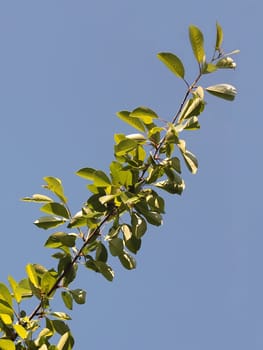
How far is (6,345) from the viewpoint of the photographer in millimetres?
1950

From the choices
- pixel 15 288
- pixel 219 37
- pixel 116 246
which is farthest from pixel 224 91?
pixel 15 288

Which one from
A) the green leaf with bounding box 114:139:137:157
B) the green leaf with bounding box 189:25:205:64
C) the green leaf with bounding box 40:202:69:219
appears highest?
the green leaf with bounding box 189:25:205:64

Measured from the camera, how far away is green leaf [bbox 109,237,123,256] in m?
2.26

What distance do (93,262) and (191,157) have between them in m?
0.64

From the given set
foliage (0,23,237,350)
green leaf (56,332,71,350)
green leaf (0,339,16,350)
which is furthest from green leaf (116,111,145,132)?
green leaf (0,339,16,350)

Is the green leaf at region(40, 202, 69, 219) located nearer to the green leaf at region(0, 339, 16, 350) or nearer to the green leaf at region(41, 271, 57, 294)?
the green leaf at region(41, 271, 57, 294)

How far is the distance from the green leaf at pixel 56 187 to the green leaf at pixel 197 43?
84 centimetres

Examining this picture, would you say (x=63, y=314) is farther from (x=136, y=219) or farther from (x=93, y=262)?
(x=136, y=219)

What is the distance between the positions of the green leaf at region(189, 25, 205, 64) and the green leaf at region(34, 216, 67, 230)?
0.96 meters

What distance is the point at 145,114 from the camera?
2303 mm

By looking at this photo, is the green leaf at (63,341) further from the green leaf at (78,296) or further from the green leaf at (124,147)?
the green leaf at (124,147)

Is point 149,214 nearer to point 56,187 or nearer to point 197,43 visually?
point 56,187

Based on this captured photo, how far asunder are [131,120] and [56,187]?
466 millimetres

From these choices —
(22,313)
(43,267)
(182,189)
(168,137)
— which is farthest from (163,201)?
(22,313)
